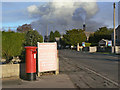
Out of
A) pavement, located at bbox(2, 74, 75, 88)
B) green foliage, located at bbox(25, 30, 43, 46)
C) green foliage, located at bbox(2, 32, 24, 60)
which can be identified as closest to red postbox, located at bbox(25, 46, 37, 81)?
pavement, located at bbox(2, 74, 75, 88)

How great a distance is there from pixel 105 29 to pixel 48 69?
297ft

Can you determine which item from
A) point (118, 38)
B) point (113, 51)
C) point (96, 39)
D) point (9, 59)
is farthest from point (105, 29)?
point (9, 59)

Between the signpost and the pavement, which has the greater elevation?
the signpost

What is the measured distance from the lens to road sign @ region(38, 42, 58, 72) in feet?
31.0

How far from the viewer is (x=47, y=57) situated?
9.66 m

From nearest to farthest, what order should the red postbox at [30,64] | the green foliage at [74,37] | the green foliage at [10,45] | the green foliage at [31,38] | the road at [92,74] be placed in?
the road at [92,74] → the red postbox at [30,64] → the green foliage at [10,45] → the green foliage at [31,38] → the green foliage at [74,37]

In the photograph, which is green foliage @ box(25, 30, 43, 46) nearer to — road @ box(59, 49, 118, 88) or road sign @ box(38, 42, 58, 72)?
road @ box(59, 49, 118, 88)

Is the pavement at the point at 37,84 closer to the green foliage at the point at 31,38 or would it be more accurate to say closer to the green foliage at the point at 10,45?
the green foliage at the point at 10,45

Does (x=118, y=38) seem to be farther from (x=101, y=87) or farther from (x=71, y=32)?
(x=101, y=87)

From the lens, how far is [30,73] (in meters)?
8.43

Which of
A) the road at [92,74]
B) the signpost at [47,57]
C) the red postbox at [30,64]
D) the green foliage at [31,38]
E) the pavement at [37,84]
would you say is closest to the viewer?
the pavement at [37,84]

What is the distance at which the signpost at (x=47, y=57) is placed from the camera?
9.45m

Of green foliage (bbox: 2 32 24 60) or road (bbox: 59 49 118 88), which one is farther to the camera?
green foliage (bbox: 2 32 24 60)

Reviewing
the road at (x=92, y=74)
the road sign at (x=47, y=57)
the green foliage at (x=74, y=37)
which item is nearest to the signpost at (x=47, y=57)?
the road sign at (x=47, y=57)
